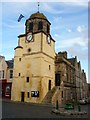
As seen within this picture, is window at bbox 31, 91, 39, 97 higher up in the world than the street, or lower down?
higher up

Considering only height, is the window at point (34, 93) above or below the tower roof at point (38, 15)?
below

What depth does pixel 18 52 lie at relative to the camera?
3503cm

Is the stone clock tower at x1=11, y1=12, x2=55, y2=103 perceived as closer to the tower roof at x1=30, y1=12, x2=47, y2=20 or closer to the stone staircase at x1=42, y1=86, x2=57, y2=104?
the tower roof at x1=30, y1=12, x2=47, y2=20

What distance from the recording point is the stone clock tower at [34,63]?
32531 mm

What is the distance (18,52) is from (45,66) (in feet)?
18.6

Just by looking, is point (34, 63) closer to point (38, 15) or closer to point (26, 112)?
point (38, 15)

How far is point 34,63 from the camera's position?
33281 millimetres

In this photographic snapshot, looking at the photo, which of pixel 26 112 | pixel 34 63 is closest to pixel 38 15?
pixel 34 63

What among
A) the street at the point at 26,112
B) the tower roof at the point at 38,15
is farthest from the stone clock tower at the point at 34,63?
the street at the point at 26,112

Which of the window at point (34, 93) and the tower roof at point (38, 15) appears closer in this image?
the window at point (34, 93)

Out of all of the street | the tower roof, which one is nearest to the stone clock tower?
the tower roof

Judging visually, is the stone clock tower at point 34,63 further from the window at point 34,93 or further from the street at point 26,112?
the street at point 26,112

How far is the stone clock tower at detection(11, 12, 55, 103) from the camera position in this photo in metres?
32.5

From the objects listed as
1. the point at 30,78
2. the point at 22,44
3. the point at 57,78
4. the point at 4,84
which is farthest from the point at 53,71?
the point at 4,84
